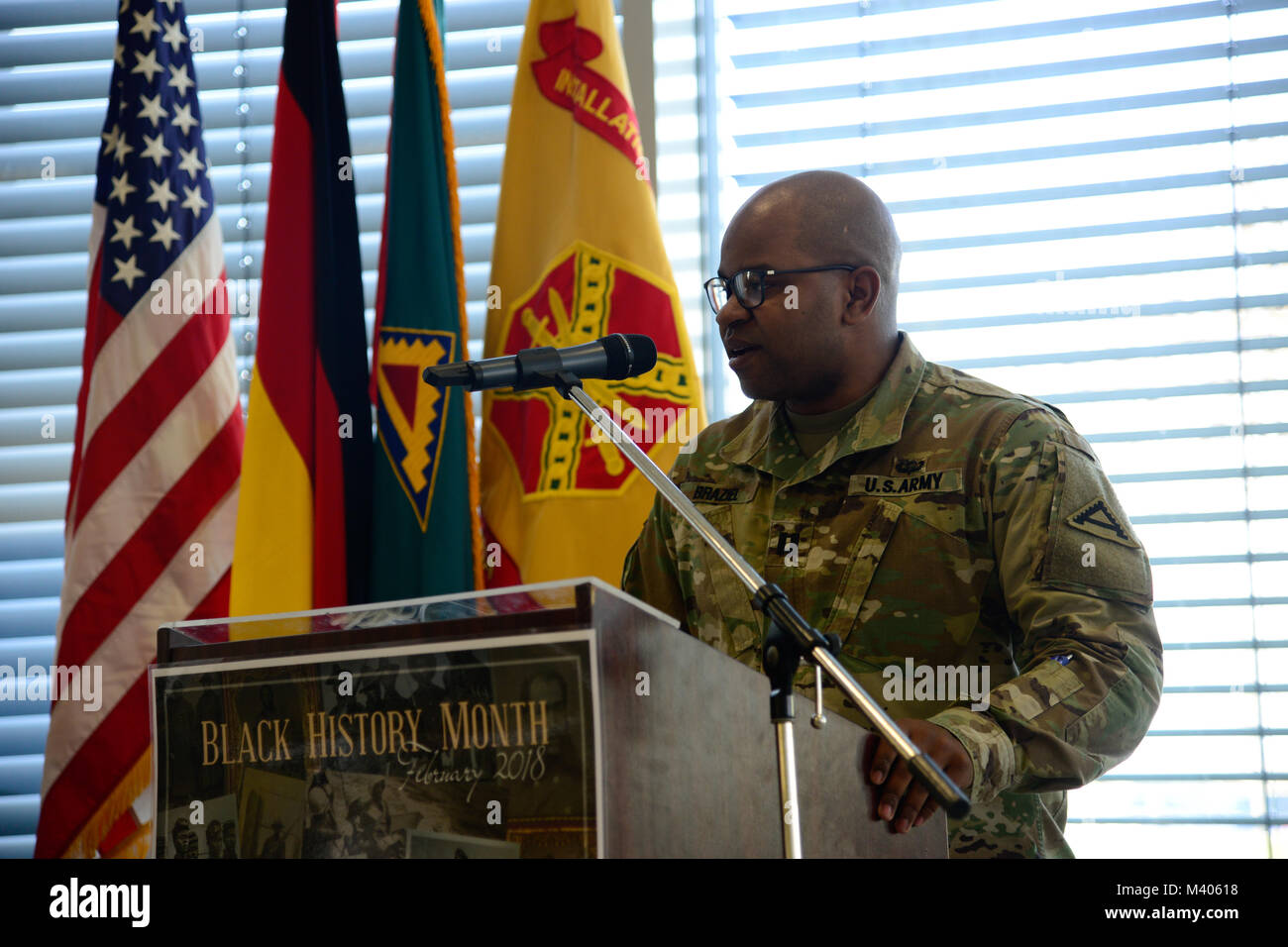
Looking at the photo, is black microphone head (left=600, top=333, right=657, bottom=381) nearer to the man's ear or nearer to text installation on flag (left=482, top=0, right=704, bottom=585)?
the man's ear

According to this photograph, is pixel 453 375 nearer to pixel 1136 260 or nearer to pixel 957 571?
pixel 957 571

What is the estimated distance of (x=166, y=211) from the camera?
8.96 feet

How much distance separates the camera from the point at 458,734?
95cm

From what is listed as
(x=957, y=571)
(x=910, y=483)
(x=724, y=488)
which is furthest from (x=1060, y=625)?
(x=724, y=488)

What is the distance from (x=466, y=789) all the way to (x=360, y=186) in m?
2.53

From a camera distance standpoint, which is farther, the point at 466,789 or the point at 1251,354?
the point at 1251,354

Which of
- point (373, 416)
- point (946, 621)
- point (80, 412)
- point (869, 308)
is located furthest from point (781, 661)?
point (80, 412)

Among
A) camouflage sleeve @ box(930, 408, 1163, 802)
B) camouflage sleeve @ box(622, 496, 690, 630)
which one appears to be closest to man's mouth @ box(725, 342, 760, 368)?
camouflage sleeve @ box(622, 496, 690, 630)

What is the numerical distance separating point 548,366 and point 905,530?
828 mm

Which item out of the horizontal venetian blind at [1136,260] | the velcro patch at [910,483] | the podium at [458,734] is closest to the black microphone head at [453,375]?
the podium at [458,734]

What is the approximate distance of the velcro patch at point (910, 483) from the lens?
6.53 feet

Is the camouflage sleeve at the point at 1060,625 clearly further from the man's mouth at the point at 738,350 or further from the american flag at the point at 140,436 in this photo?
the american flag at the point at 140,436
